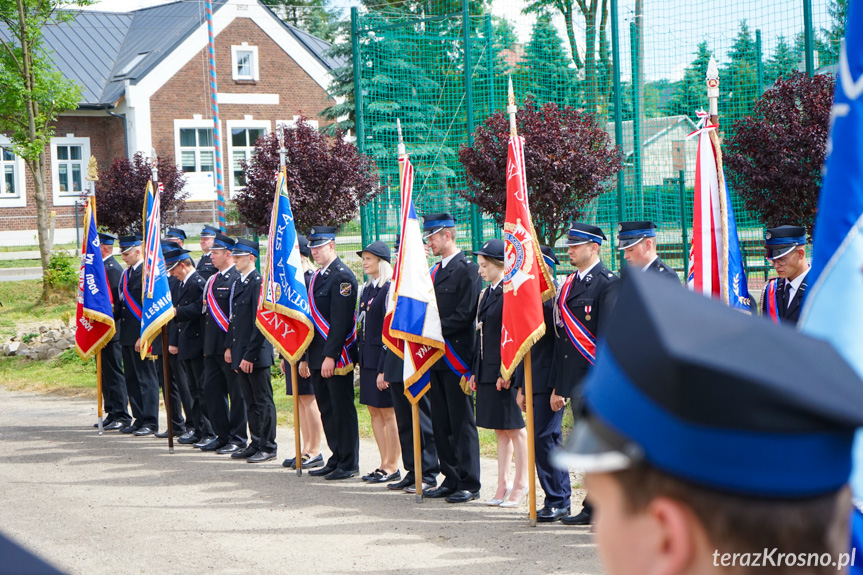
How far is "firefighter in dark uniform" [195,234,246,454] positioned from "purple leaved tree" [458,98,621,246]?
3.07 meters

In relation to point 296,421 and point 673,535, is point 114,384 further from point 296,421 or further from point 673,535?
point 673,535

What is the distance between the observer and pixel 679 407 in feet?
2.97

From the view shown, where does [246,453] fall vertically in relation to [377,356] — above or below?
below

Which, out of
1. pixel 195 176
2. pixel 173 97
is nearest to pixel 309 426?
pixel 195 176

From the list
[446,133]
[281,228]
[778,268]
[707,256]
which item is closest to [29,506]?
[281,228]

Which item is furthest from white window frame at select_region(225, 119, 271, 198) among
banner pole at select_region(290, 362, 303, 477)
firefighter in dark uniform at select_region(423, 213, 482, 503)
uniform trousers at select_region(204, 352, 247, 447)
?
firefighter in dark uniform at select_region(423, 213, 482, 503)

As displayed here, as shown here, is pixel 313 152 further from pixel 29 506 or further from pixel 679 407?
pixel 679 407

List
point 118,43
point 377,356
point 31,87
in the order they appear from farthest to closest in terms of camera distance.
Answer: point 118,43, point 31,87, point 377,356

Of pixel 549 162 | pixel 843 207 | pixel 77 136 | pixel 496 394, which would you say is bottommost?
pixel 496 394

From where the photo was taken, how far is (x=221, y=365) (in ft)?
31.9

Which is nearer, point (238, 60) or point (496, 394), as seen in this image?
point (496, 394)

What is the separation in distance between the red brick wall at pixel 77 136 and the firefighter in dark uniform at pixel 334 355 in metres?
25.3

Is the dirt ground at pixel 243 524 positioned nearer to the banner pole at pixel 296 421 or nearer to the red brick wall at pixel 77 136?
the banner pole at pixel 296 421

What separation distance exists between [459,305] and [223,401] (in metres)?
3.50
